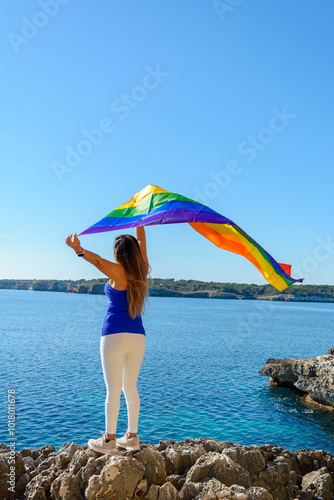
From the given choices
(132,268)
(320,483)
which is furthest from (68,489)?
(320,483)

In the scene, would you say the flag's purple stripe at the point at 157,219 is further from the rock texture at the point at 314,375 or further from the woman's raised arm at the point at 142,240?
the rock texture at the point at 314,375

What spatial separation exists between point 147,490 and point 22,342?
40.9 metres

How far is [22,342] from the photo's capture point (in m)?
43.6

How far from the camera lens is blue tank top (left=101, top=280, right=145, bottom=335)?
5.79m

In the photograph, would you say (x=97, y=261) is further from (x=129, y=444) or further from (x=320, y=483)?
(x=320, y=483)

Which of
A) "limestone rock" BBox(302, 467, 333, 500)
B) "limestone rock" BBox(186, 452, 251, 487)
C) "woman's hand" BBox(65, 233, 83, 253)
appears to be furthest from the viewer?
"limestone rock" BBox(302, 467, 333, 500)

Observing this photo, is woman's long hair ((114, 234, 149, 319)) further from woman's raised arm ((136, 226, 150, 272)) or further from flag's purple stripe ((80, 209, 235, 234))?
flag's purple stripe ((80, 209, 235, 234))

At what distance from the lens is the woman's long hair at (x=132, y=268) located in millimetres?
5848

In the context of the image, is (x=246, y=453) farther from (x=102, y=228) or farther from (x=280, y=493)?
(x=102, y=228)

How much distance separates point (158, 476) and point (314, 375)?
21.0 m

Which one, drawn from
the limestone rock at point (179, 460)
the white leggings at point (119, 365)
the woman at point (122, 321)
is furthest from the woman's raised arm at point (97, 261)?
the limestone rock at point (179, 460)

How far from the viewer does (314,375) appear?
81.4 feet

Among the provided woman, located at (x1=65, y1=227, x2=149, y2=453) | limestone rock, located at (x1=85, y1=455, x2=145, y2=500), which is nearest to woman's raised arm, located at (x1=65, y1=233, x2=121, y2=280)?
woman, located at (x1=65, y1=227, x2=149, y2=453)

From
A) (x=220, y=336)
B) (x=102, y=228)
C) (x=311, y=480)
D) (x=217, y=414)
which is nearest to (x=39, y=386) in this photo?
(x=217, y=414)
